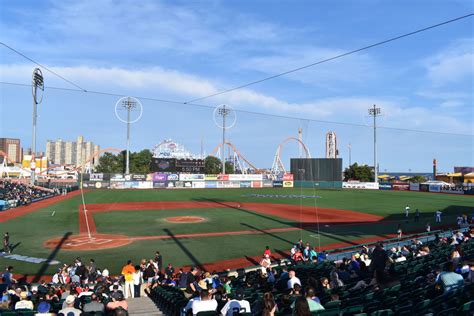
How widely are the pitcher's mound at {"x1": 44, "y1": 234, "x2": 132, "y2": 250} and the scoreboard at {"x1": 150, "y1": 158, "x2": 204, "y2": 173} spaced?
5338 centimetres

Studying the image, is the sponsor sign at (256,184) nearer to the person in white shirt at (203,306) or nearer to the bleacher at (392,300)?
the bleacher at (392,300)

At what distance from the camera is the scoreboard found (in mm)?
82438

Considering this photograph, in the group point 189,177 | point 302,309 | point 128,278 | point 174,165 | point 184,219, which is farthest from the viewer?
point 189,177

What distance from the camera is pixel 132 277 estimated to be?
581 inches

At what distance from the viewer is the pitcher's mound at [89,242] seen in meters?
25.2

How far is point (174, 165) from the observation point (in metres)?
83.2

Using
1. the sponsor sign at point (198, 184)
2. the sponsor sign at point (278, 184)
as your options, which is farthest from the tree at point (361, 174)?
the sponsor sign at point (198, 184)

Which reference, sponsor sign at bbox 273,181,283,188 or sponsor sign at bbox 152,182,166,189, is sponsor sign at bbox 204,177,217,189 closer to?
sponsor sign at bbox 152,182,166,189

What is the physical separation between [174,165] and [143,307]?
72.3m

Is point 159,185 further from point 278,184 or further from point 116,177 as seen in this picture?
point 278,184

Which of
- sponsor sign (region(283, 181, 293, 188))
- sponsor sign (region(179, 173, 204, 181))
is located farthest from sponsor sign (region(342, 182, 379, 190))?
sponsor sign (region(179, 173, 204, 181))

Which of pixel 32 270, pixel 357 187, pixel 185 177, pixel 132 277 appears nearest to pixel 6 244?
pixel 32 270

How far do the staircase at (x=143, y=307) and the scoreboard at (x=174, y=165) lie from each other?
69665mm

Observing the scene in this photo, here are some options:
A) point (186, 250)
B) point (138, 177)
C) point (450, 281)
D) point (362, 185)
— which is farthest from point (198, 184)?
point (450, 281)
